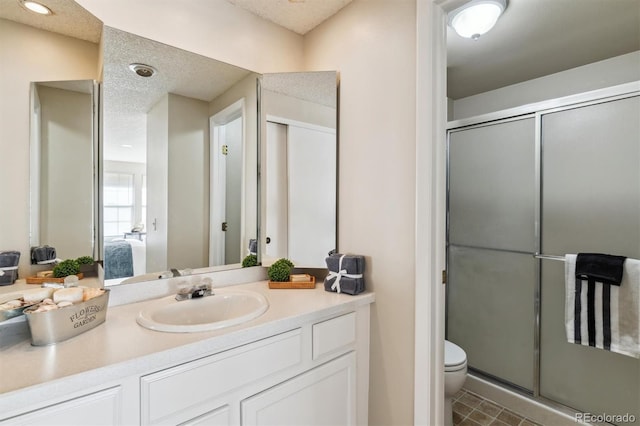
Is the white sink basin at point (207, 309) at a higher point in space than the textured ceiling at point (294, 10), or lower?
lower

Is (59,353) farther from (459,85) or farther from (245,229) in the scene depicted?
(459,85)

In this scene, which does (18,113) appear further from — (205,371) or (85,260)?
(205,371)

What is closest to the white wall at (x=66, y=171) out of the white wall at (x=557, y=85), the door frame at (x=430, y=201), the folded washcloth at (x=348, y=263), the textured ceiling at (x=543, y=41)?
the folded washcloth at (x=348, y=263)

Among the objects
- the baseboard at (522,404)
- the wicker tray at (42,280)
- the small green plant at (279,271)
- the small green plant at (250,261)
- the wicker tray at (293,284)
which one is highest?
the wicker tray at (42,280)

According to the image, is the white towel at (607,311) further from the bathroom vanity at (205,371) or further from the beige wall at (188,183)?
the beige wall at (188,183)

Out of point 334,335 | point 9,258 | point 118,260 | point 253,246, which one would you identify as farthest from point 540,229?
point 9,258

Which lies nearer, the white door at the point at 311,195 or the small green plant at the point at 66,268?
the small green plant at the point at 66,268

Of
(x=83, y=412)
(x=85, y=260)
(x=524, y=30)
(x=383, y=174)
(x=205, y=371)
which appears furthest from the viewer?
(x=524, y=30)

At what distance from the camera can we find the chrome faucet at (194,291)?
1314 millimetres

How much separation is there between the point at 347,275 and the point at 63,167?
120cm

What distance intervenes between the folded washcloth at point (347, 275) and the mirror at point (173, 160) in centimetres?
52

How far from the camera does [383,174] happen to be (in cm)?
143

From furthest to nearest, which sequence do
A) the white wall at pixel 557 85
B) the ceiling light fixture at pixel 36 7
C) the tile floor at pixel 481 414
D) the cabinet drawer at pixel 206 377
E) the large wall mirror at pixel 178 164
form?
the white wall at pixel 557 85 < the tile floor at pixel 481 414 < the large wall mirror at pixel 178 164 < the ceiling light fixture at pixel 36 7 < the cabinet drawer at pixel 206 377

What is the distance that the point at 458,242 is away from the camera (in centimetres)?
246
